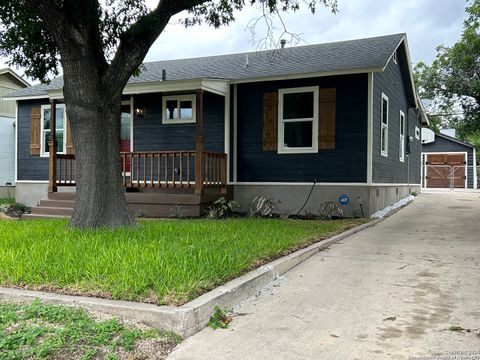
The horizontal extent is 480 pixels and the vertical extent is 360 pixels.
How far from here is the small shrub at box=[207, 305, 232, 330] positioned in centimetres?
347

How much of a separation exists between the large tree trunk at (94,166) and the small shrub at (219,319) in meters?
3.67

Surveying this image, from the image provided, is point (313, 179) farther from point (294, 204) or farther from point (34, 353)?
point (34, 353)

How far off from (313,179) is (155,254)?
651 centimetres

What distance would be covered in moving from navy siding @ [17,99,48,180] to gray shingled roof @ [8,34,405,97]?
376mm

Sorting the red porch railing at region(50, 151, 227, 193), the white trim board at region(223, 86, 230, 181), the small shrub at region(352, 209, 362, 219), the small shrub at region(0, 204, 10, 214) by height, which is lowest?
the small shrub at region(0, 204, 10, 214)

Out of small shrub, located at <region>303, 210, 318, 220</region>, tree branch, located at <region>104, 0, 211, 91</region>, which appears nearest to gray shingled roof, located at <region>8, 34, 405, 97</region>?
small shrub, located at <region>303, 210, 318, 220</region>

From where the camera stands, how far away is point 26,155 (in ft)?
46.0

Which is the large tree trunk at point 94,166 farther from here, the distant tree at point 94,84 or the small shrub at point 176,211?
the small shrub at point 176,211

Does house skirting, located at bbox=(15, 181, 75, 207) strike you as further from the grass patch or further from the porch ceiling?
the grass patch

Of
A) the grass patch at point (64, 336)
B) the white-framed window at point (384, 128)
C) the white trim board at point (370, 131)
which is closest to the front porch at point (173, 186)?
the white trim board at point (370, 131)

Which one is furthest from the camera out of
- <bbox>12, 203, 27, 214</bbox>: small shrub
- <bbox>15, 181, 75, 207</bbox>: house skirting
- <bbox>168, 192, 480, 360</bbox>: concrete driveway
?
<bbox>15, 181, 75, 207</bbox>: house skirting


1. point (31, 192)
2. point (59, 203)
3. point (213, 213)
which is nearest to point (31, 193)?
point (31, 192)

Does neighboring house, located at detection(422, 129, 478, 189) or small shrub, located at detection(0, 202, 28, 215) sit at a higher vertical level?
neighboring house, located at detection(422, 129, 478, 189)

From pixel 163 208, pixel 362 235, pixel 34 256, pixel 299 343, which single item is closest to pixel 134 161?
pixel 163 208
